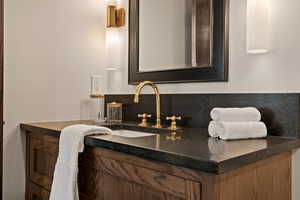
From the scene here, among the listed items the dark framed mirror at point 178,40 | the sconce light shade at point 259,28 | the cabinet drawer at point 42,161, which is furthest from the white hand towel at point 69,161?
the sconce light shade at point 259,28

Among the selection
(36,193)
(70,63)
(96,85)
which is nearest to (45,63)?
(70,63)

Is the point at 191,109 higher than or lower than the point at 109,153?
higher

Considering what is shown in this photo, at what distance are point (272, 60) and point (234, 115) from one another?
339 millimetres

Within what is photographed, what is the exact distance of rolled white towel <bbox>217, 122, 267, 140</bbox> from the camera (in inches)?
39.4

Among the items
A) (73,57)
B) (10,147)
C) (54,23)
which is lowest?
(10,147)

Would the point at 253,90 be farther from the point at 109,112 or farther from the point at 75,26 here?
the point at 75,26

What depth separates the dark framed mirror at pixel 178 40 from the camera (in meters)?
1.35

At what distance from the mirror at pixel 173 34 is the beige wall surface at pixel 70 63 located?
0.43ft

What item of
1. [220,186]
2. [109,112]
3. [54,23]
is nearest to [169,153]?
[220,186]

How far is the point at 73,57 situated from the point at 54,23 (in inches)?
9.7

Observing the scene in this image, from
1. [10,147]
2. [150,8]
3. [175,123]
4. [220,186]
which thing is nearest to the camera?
[220,186]

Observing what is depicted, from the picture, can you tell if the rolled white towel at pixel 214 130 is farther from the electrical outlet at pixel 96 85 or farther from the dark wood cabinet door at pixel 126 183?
the electrical outlet at pixel 96 85

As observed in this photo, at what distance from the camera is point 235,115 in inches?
41.9

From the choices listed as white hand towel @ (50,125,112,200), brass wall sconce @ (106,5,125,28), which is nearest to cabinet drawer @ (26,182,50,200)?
white hand towel @ (50,125,112,200)
